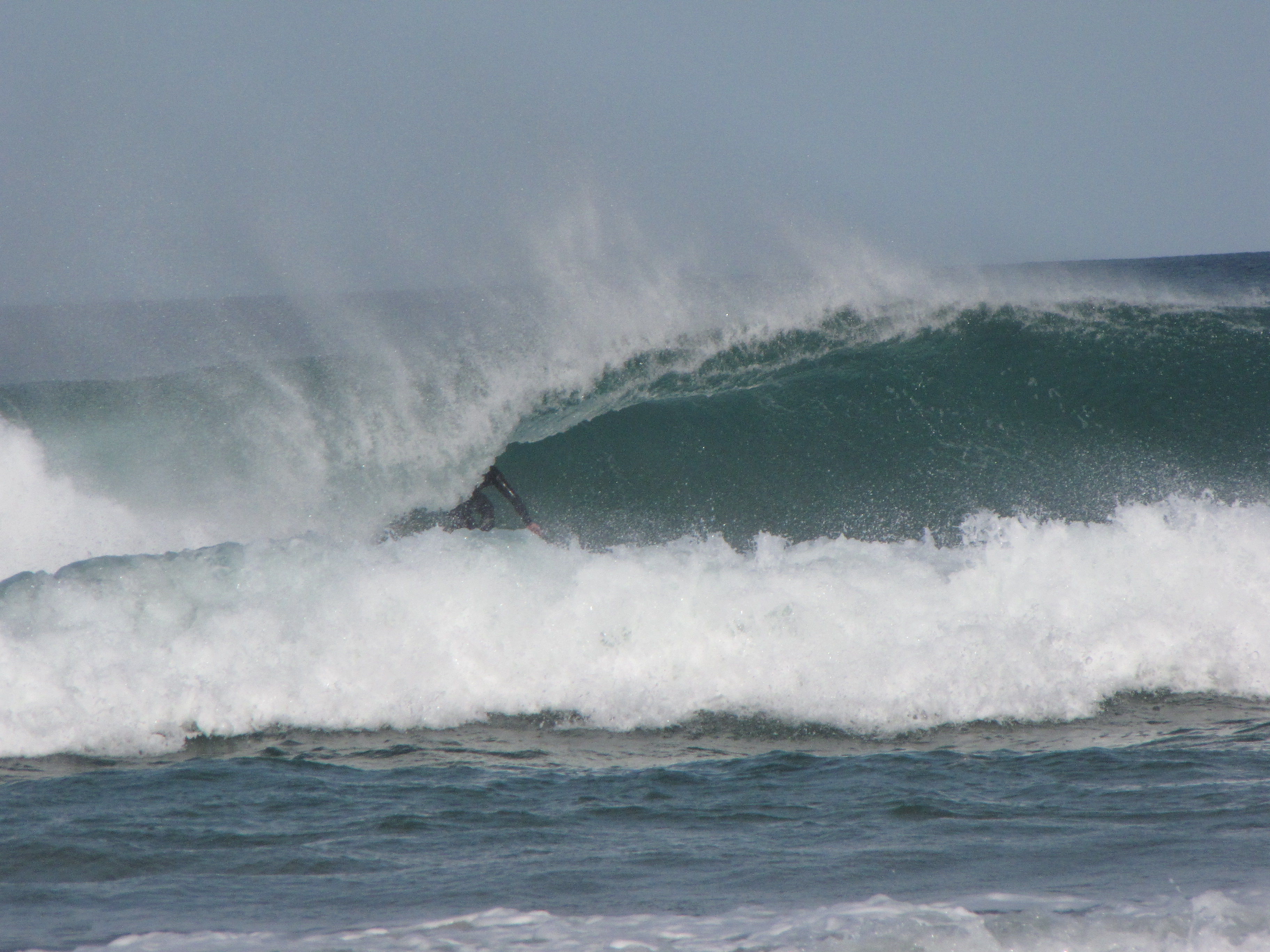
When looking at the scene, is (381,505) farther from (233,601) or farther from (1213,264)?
(1213,264)

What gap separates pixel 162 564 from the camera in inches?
293

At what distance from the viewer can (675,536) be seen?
10258mm

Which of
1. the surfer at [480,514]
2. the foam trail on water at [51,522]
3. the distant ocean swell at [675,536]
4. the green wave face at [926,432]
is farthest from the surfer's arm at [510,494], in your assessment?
the foam trail on water at [51,522]

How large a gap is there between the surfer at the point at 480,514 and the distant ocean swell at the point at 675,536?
476 mm

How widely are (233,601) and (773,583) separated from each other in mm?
3668

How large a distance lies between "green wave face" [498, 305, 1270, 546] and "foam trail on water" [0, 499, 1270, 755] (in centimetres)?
219

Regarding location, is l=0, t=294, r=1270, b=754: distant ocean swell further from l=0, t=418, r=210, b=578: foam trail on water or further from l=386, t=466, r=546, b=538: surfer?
l=386, t=466, r=546, b=538: surfer

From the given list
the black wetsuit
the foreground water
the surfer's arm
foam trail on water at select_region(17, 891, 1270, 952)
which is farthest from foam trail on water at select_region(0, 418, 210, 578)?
foam trail on water at select_region(17, 891, 1270, 952)

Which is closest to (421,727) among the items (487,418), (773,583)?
(773,583)

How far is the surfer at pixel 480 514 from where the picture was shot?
8812 millimetres

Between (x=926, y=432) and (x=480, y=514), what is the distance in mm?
4778

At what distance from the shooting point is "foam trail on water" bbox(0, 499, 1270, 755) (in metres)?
6.54

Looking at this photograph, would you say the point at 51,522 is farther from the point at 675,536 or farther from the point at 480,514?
the point at 675,536

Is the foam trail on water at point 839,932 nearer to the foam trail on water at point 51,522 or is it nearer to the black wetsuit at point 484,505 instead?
the black wetsuit at point 484,505
